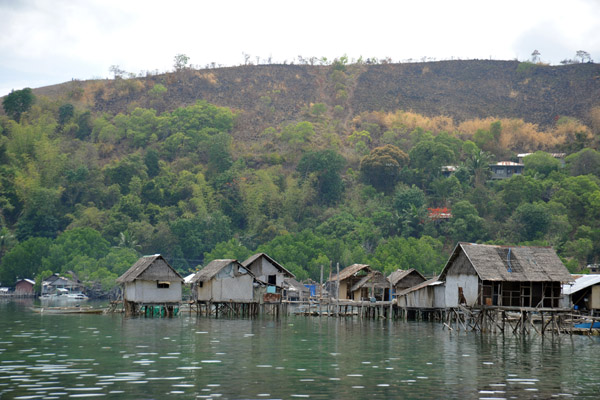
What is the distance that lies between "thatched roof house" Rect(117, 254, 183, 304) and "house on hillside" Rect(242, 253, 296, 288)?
7.66 meters

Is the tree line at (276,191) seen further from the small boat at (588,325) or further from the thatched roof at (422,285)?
the small boat at (588,325)

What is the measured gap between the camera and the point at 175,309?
6381cm

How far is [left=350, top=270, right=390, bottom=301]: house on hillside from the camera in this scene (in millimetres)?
67562

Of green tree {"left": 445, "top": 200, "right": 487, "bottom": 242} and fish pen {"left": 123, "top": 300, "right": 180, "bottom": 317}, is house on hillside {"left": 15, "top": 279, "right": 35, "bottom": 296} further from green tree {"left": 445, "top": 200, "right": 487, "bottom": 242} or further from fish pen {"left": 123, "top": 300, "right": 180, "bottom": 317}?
green tree {"left": 445, "top": 200, "right": 487, "bottom": 242}

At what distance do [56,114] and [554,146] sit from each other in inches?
3908

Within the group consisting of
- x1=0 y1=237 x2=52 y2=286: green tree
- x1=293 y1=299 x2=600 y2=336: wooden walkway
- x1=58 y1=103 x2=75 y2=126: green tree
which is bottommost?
x1=293 y1=299 x2=600 y2=336: wooden walkway

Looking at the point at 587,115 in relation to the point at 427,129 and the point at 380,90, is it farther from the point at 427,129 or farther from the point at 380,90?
the point at 380,90

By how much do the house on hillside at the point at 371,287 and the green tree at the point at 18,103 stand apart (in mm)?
103029

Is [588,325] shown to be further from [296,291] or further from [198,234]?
[198,234]

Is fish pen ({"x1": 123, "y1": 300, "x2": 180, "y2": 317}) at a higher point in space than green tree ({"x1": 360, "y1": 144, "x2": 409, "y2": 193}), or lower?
lower

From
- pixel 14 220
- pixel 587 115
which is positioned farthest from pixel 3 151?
pixel 587 115

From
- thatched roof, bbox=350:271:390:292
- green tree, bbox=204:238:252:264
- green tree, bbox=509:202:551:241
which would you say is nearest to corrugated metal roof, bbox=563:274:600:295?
thatched roof, bbox=350:271:390:292

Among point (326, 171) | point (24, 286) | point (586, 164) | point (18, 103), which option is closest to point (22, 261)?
point (24, 286)

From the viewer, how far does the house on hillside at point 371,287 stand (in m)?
67.6
